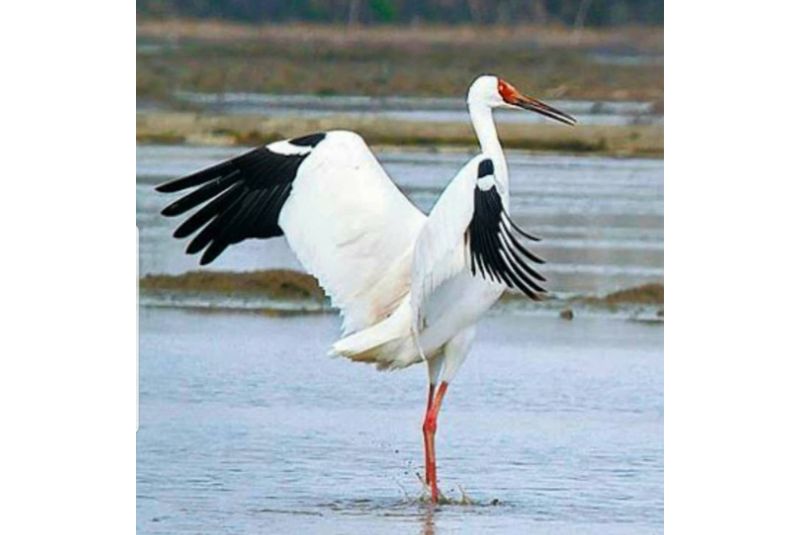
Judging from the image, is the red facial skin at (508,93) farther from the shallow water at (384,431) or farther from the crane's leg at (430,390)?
the shallow water at (384,431)

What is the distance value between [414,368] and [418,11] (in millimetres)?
1587

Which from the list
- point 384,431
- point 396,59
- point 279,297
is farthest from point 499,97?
point 396,59

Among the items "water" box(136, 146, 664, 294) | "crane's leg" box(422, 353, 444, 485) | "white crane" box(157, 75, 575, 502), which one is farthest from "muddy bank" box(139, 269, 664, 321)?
"white crane" box(157, 75, 575, 502)

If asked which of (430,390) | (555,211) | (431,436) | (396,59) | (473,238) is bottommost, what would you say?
(555,211)

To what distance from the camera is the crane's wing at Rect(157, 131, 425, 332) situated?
755 centimetres

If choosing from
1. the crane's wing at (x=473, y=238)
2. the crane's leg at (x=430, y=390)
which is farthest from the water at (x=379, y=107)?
the crane's wing at (x=473, y=238)

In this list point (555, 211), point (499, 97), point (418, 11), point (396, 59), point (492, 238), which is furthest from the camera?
point (555, 211)

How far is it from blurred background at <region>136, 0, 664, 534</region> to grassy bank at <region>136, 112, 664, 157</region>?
0.02 meters

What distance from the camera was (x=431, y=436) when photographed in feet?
26.4

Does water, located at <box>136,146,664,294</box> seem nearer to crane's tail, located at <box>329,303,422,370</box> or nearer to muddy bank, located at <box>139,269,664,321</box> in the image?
muddy bank, located at <box>139,269,664,321</box>

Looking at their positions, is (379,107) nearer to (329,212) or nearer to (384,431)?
(384,431)

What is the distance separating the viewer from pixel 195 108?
47.9 feet

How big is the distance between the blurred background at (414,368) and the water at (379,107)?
0.02m
